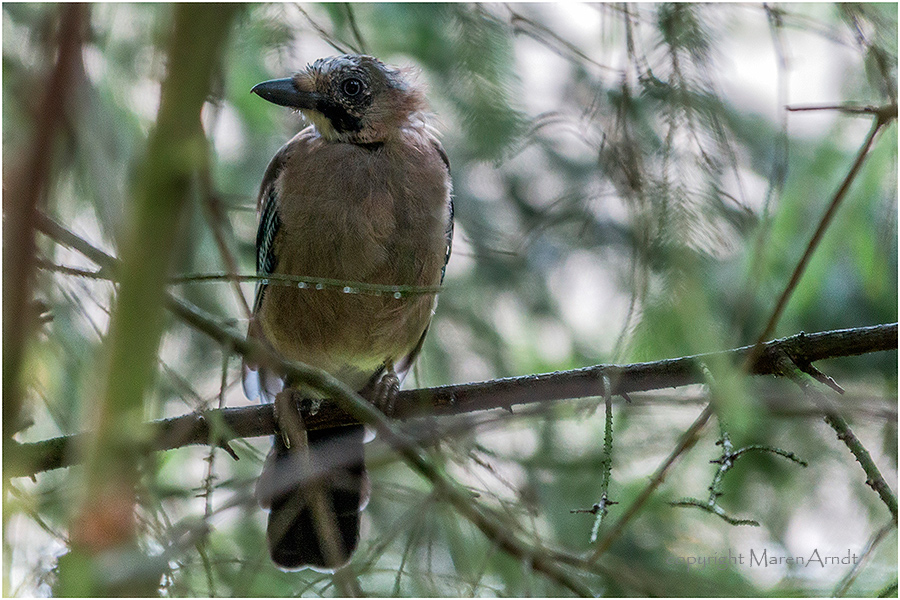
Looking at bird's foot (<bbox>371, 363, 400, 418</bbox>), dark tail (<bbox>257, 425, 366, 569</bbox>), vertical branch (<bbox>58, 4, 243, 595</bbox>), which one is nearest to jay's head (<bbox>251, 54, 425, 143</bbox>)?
bird's foot (<bbox>371, 363, 400, 418</bbox>)

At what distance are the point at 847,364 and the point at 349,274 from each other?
266 cm

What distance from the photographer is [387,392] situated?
10.5 feet

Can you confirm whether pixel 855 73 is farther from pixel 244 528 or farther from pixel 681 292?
pixel 244 528

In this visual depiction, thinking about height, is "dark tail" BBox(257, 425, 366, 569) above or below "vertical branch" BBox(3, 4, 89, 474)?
above

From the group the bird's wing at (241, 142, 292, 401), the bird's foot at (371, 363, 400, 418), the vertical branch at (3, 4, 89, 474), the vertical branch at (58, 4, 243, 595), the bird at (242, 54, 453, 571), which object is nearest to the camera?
the vertical branch at (3, 4, 89, 474)

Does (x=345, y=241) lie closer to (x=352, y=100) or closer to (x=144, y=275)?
(x=352, y=100)

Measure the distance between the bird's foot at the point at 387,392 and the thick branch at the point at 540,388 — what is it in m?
0.38

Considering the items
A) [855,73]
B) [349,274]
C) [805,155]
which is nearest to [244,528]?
[349,274]

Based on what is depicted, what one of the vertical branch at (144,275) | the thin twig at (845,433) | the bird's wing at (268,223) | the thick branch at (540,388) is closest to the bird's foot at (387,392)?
the thick branch at (540,388)

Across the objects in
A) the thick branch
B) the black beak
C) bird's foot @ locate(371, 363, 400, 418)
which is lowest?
the thick branch

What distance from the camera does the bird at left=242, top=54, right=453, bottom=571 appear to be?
3.13 m

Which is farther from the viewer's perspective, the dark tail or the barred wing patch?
the barred wing patch

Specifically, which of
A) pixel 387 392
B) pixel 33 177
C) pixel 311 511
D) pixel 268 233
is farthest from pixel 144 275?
pixel 268 233

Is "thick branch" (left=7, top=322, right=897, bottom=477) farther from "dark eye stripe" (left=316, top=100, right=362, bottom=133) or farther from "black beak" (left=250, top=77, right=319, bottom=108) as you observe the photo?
"dark eye stripe" (left=316, top=100, right=362, bottom=133)
